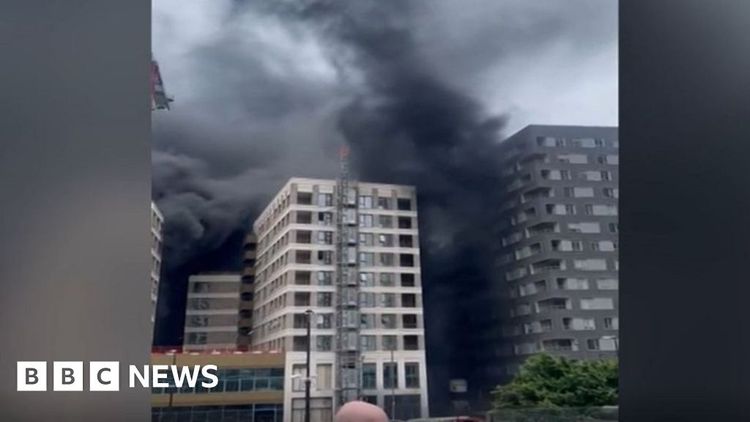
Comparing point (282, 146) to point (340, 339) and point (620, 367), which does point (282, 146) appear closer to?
point (340, 339)

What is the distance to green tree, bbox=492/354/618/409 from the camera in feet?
10.8

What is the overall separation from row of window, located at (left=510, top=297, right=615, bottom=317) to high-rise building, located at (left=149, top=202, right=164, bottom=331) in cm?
156

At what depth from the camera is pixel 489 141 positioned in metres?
3.42

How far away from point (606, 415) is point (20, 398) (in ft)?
7.93

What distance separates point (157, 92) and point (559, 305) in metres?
2.02

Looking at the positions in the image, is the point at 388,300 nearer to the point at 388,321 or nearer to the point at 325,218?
the point at 388,321

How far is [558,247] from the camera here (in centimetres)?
345

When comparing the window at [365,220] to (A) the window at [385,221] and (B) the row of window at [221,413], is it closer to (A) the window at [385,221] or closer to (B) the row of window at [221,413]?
(A) the window at [385,221]

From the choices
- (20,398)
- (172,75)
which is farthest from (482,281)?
(20,398)

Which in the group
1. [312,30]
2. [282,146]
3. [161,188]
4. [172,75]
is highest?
[312,30]

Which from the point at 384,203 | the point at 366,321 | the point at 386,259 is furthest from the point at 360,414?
the point at 384,203

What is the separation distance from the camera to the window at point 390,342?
10.4ft

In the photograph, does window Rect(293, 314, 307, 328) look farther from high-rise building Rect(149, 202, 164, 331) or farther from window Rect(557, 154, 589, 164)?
window Rect(557, 154, 589, 164)

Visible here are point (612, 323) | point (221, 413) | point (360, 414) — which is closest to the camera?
point (360, 414)
